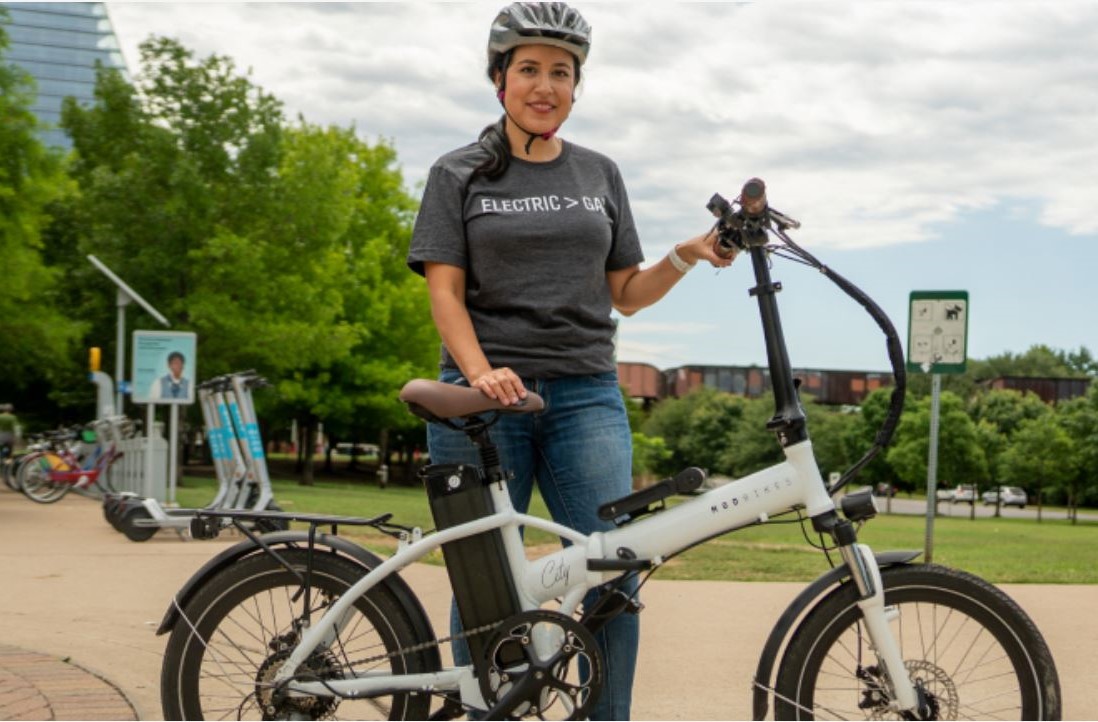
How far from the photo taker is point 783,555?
1233 cm

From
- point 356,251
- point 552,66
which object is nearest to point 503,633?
point 552,66

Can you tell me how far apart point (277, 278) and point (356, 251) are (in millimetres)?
9367

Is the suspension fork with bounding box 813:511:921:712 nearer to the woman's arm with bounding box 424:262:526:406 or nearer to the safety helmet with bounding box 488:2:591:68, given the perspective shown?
the woman's arm with bounding box 424:262:526:406

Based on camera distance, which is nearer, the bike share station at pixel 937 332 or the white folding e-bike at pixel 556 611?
the white folding e-bike at pixel 556 611

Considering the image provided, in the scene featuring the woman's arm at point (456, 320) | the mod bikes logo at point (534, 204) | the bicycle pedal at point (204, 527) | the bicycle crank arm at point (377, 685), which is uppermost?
the mod bikes logo at point (534, 204)

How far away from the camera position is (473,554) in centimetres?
335

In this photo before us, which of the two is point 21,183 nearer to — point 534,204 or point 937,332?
point 937,332

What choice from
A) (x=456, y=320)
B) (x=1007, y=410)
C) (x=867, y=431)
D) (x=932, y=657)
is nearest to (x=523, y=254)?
(x=456, y=320)

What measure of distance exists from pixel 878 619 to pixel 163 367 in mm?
16194

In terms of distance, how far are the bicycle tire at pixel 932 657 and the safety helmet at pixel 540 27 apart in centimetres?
155

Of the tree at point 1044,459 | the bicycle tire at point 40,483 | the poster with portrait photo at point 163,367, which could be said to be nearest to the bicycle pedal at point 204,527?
the poster with portrait photo at point 163,367

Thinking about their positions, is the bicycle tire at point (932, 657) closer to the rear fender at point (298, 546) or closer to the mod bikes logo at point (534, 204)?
the rear fender at point (298, 546)

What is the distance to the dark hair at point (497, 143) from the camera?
3516mm

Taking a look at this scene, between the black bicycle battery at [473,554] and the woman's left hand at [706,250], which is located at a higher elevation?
the woman's left hand at [706,250]
